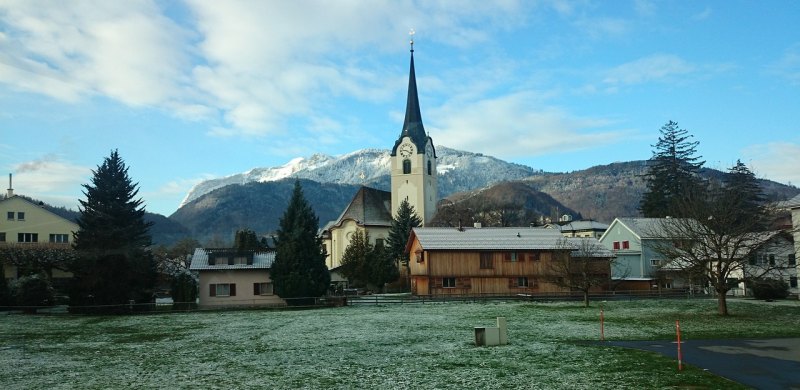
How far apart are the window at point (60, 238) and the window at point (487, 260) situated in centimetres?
4536

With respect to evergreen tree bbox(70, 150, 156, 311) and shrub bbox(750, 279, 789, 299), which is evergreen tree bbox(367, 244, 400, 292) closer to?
evergreen tree bbox(70, 150, 156, 311)

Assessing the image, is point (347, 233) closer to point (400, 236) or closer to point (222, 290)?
point (400, 236)

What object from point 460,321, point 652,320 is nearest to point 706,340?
point 652,320

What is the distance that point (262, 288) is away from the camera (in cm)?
5612

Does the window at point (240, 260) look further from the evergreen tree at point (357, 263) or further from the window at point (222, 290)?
the evergreen tree at point (357, 263)

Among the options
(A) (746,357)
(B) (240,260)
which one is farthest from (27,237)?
(A) (746,357)

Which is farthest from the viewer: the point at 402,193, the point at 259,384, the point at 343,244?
the point at 402,193

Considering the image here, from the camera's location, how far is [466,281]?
60.0m

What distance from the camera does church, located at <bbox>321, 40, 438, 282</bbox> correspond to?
3679 inches

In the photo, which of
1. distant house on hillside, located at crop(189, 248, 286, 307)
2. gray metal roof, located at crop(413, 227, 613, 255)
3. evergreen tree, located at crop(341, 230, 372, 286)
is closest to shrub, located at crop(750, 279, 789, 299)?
gray metal roof, located at crop(413, 227, 613, 255)

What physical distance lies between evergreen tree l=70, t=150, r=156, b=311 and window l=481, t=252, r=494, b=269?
2929cm

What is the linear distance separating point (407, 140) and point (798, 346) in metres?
82.8

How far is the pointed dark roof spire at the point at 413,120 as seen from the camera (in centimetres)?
10275

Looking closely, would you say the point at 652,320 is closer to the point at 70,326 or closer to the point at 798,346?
the point at 798,346
